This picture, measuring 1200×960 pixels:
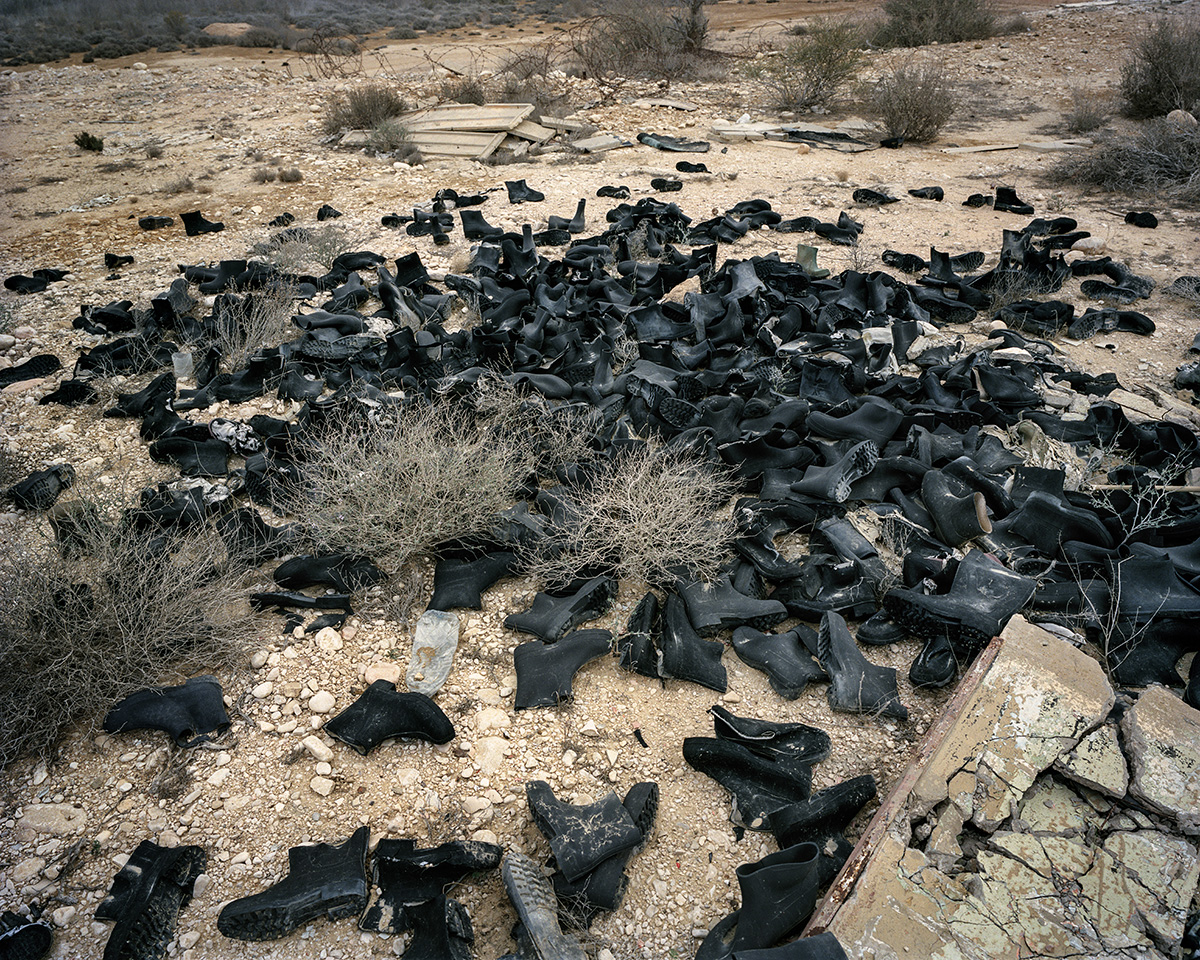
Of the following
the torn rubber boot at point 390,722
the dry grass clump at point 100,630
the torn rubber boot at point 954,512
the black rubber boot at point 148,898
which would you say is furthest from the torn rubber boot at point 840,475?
the black rubber boot at point 148,898

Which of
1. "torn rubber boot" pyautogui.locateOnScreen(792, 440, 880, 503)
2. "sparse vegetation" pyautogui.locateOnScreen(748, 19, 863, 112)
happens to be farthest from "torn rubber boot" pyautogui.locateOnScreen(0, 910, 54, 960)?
"sparse vegetation" pyautogui.locateOnScreen(748, 19, 863, 112)

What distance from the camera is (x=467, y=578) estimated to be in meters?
2.86

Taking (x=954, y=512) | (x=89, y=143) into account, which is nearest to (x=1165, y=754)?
(x=954, y=512)

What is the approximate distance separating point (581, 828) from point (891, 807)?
79cm

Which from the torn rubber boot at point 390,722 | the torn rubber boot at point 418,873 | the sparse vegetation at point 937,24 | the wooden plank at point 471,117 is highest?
the sparse vegetation at point 937,24

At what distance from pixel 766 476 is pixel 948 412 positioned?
1.06 metres

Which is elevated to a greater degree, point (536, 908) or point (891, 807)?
point (891, 807)

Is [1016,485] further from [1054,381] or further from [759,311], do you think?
[759,311]

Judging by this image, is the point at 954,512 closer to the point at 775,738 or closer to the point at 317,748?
the point at 775,738

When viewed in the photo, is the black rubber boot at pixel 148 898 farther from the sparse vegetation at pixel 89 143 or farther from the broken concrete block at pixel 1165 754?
the sparse vegetation at pixel 89 143

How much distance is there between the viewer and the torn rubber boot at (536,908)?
168cm

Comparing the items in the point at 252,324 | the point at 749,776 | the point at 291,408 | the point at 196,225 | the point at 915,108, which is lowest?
the point at 749,776

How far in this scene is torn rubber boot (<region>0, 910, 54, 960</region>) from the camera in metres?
1.71

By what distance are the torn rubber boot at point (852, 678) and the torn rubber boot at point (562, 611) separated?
80 cm
